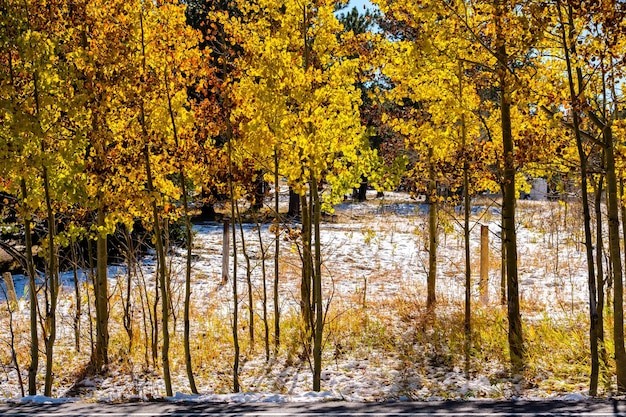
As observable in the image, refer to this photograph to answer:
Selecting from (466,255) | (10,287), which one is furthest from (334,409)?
(10,287)

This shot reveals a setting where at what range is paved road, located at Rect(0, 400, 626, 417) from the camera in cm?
454

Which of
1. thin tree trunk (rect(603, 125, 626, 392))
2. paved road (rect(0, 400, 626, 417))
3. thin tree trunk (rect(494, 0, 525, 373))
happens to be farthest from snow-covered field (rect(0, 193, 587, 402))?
thin tree trunk (rect(603, 125, 626, 392))

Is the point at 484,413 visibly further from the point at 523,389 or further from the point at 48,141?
the point at 48,141

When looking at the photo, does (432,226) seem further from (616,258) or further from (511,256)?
(616,258)

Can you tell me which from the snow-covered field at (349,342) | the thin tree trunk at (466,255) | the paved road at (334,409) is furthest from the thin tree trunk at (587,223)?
the thin tree trunk at (466,255)

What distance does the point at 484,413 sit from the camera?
454 centimetres

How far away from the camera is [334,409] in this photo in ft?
16.2

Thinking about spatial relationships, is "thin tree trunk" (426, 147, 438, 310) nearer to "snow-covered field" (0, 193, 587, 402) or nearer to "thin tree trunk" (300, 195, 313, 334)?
"snow-covered field" (0, 193, 587, 402)

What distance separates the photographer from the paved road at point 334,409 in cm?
454

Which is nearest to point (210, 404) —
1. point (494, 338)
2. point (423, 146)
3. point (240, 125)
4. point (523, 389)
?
point (240, 125)

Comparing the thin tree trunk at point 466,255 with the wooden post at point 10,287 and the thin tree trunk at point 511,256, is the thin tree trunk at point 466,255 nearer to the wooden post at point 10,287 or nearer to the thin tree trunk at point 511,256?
the thin tree trunk at point 511,256

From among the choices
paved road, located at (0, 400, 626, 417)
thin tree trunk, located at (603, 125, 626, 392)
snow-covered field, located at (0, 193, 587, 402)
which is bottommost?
snow-covered field, located at (0, 193, 587, 402)

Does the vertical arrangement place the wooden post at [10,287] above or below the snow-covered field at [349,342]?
above

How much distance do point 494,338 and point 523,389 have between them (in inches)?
71.8
